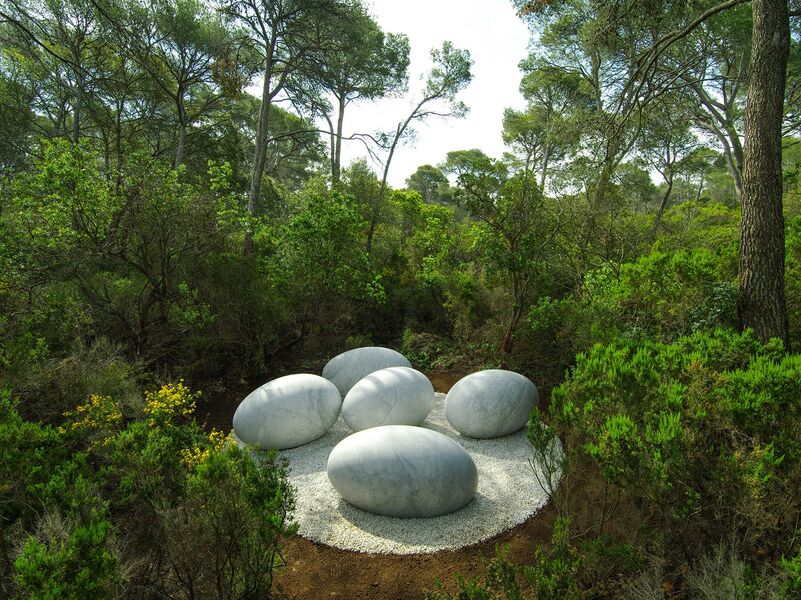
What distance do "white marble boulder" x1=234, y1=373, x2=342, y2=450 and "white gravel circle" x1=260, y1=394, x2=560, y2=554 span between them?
0.27 meters

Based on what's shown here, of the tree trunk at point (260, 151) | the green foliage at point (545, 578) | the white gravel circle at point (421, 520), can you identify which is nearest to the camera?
the green foliage at point (545, 578)

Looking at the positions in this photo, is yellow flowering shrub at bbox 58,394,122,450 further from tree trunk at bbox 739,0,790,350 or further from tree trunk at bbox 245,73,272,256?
tree trunk at bbox 245,73,272,256

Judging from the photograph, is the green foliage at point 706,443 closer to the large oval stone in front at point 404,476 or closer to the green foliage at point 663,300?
the large oval stone in front at point 404,476

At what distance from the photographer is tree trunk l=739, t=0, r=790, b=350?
5.02 meters

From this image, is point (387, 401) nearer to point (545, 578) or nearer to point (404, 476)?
point (404, 476)

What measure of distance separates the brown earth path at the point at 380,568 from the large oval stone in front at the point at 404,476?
0.51 metres

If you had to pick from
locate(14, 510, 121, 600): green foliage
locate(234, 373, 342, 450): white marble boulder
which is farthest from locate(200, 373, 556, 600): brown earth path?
locate(234, 373, 342, 450): white marble boulder

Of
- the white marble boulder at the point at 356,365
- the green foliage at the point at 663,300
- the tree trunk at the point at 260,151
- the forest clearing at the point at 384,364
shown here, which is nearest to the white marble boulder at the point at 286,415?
the forest clearing at the point at 384,364

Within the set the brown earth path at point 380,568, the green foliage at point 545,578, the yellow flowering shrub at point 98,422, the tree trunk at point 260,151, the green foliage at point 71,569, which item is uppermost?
the tree trunk at point 260,151

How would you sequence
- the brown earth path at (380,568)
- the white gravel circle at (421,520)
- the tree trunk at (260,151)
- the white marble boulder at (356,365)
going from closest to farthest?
the brown earth path at (380,568)
the white gravel circle at (421,520)
the white marble boulder at (356,365)
the tree trunk at (260,151)

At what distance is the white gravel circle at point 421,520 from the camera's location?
13.4 feet

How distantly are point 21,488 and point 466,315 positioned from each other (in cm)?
808

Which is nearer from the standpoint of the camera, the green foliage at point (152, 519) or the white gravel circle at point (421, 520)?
the green foliage at point (152, 519)

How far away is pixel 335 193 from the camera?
932 cm
